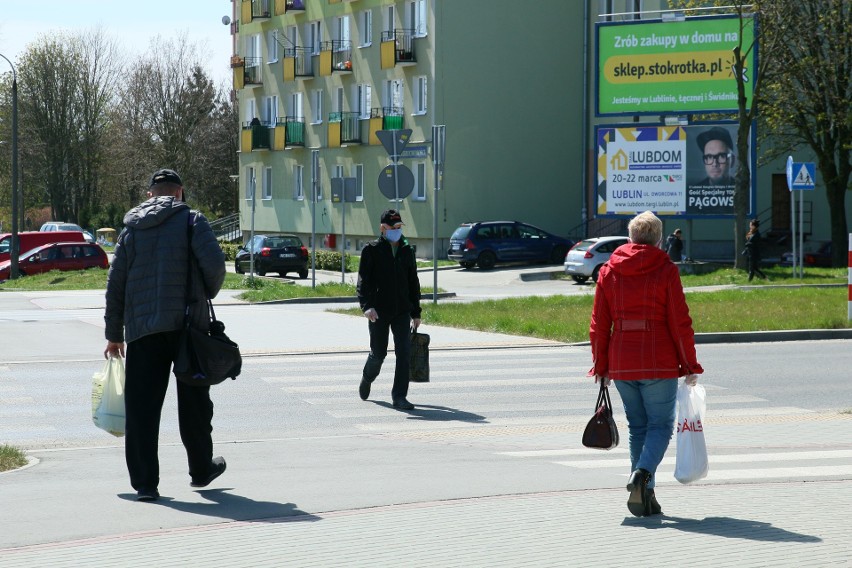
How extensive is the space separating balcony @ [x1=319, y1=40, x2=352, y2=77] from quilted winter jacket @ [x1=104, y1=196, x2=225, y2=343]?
50245mm

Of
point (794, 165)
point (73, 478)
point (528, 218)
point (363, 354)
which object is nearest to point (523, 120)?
point (528, 218)

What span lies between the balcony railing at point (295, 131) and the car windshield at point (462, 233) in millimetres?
16925

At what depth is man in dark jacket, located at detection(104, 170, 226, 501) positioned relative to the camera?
7.50 m

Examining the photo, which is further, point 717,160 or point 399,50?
point 399,50

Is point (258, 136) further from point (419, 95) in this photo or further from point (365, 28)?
point (419, 95)

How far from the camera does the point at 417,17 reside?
52.1 m

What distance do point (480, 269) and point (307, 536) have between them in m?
39.6

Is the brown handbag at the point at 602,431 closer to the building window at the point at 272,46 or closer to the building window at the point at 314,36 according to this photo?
the building window at the point at 314,36

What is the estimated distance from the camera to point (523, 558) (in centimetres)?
595

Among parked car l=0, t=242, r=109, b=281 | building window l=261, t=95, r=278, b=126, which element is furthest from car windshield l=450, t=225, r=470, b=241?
building window l=261, t=95, r=278, b=126

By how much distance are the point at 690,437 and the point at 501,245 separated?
3888 centimetres

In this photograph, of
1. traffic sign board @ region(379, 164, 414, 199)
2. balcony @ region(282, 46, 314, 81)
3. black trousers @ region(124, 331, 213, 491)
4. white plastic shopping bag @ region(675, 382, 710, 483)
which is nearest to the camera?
white plastic shopping bag @ region(675, 382, 710, 483)

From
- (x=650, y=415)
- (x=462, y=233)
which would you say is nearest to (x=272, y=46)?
(x=462, y=233)

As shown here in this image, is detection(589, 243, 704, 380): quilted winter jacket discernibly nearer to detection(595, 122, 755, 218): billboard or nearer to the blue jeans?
the blue jeans
